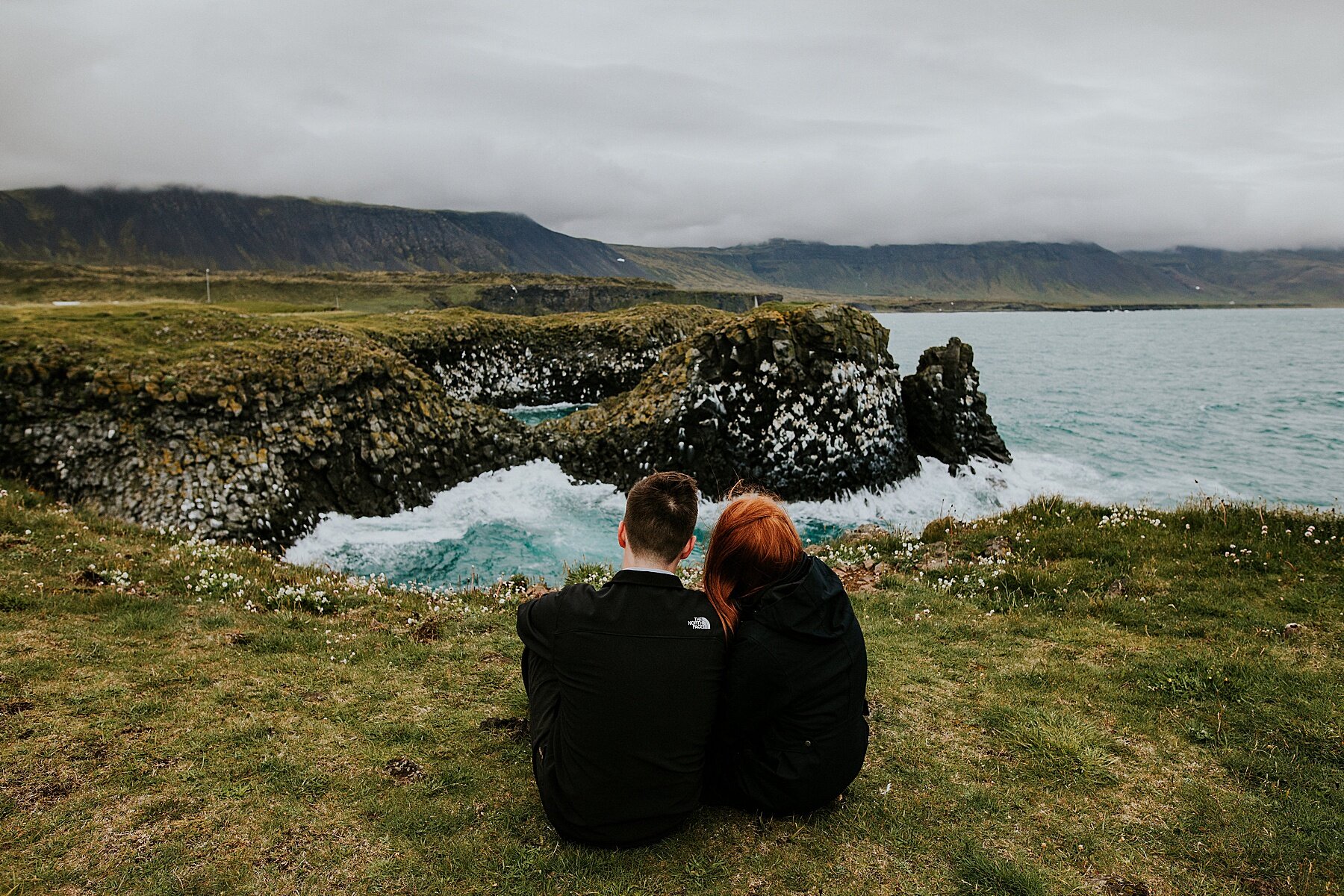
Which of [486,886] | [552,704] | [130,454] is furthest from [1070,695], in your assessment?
[130,454]

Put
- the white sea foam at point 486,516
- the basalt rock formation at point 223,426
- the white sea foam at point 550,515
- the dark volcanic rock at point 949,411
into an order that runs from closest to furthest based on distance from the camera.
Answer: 1. the basalt rock formation at point 223,426
2. the white sea foam at point 550,515
3. the white sea foam at point 486,516
4. the dark volcanic rock at point 949,411

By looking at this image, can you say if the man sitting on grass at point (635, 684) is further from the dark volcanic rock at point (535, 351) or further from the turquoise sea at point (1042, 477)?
the dark volcanic rock at point (535, 351)

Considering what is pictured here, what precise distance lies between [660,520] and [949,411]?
96.6 feet

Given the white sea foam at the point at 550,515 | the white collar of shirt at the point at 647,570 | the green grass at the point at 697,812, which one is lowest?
the white sea foam at the point at 550,515

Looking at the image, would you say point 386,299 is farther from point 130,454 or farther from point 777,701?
point 777,701

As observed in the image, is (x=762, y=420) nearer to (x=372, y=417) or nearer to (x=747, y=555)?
(x=372, y=417)

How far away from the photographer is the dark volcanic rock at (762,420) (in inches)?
1086

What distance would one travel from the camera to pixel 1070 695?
856 cm

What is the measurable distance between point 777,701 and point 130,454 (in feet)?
63.9

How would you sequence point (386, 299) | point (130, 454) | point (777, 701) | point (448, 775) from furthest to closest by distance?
point (386, 299) < point (130, 454) < point (448, 775) < point (777, 701)

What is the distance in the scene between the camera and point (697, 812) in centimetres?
640

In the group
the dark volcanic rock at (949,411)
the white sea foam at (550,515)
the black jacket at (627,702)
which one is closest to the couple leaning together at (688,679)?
the black jacket at (627,702)

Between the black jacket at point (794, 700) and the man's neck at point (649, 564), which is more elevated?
the man's neck at point (649, 564)

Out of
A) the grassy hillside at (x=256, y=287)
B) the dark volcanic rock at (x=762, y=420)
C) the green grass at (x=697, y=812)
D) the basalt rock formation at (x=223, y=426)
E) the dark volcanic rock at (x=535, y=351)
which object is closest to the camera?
the green grass at (x=697, y=812)
